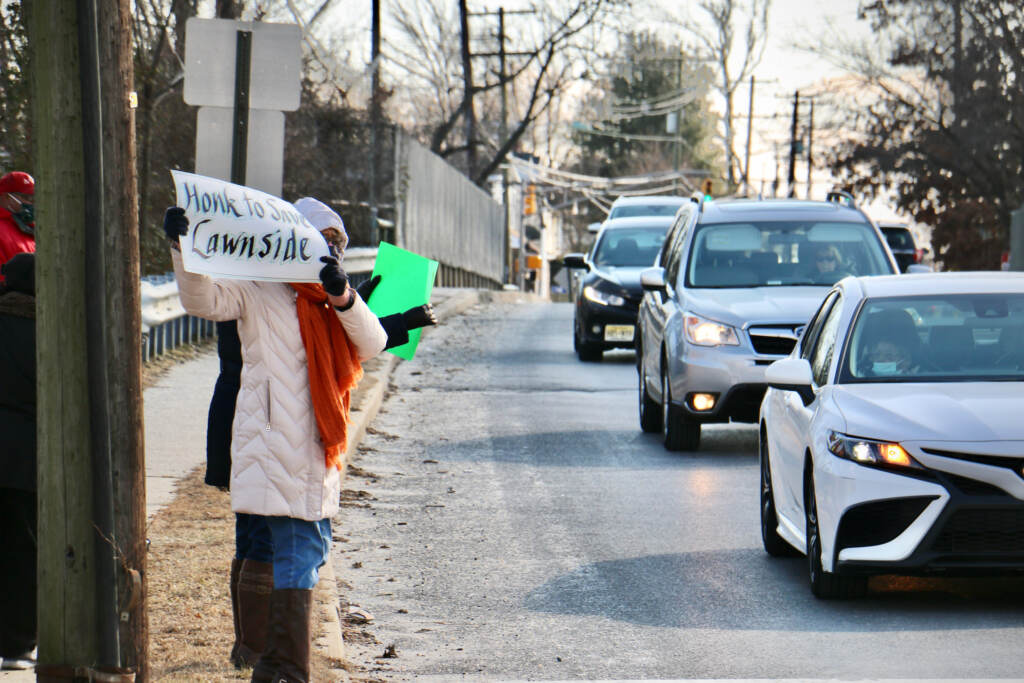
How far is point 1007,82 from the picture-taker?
43.3 meters

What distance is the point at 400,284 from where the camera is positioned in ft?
21.5

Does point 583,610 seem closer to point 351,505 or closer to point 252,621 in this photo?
point 252,621

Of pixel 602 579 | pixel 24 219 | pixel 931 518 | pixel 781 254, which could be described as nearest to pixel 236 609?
pixel 24 219

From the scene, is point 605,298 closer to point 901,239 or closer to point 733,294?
point 733,294

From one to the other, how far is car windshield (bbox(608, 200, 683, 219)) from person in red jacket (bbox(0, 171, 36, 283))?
21.1 metres

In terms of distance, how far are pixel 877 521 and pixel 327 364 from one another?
3.02 meters

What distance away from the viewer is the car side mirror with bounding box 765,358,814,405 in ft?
28.2

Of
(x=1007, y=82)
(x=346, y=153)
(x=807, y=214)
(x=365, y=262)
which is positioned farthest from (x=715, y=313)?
(x=1007, y=82)

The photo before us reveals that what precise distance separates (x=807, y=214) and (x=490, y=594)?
694cm

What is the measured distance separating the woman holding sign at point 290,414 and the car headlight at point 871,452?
275cm

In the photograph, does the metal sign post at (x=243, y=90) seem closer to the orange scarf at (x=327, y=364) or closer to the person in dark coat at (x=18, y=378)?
the person in dark coat at (x=18, y=378)

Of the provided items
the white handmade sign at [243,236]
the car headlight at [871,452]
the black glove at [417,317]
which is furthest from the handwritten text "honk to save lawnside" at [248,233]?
the car headlight at [871,452]

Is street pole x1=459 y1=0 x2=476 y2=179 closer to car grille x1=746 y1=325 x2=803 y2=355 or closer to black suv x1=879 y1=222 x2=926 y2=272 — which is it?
black suv x1=879 y1=222 x2=926 y2=272

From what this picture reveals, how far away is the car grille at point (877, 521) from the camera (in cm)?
758
